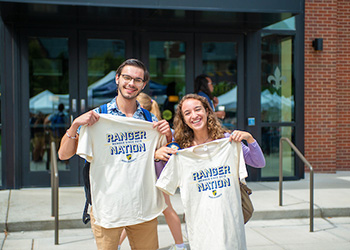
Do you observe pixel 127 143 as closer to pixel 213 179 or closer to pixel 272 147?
pixel 213 179

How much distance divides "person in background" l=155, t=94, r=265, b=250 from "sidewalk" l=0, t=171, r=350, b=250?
2424 millimetres

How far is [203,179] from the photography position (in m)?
3.19

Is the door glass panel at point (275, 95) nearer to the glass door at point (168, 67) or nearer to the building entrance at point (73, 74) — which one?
the building entrance at point (73, 74)

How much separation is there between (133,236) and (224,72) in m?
6.39

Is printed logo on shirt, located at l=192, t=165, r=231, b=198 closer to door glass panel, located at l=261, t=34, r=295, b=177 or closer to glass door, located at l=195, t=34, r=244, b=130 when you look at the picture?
glass door, located at l=195, t=34, r=244, b=130

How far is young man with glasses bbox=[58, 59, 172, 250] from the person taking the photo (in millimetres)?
3139

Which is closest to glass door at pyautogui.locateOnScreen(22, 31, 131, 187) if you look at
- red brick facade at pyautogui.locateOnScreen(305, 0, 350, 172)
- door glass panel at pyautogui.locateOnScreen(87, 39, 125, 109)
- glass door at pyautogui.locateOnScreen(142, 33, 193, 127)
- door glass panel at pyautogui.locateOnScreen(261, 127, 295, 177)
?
door glass panel at pyautogui.locateOnScreen(87, 39, 125, 109)

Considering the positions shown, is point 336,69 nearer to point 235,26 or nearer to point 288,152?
point 288,152

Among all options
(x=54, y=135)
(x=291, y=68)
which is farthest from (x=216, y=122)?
(x=291, y=68)

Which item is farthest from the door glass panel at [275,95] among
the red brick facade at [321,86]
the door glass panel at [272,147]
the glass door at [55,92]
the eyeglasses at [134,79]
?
the eyeglasses at [134,79]

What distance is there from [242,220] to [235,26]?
625 centimetres

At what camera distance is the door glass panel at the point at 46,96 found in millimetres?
8273

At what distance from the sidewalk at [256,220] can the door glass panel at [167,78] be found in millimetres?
2350

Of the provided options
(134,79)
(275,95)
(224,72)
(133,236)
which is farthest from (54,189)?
(275,95)
